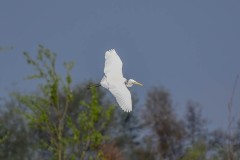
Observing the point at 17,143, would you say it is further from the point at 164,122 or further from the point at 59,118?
the point at 59,118

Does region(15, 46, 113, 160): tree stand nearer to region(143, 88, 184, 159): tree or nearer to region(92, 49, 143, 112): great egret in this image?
region(92, 49, 143, 112): great egret

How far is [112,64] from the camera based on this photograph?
447 inches

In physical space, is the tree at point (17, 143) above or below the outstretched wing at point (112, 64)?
above

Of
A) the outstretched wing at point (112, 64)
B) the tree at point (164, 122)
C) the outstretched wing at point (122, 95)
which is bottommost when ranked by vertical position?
the outstretched wing at point (122, 95)

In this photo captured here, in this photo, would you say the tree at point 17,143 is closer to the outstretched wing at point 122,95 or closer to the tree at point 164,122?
the tree at point 164,122

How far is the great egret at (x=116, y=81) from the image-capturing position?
9312 mm

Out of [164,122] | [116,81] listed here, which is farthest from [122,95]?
[164,122]

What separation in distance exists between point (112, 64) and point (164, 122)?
1540 cm

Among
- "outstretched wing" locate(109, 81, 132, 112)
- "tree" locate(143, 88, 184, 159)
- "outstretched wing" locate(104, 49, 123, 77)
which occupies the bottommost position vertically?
"outstretched wing" locate(109, 81, 132, 112)

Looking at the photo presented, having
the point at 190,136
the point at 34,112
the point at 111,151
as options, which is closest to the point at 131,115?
the point at 190,136

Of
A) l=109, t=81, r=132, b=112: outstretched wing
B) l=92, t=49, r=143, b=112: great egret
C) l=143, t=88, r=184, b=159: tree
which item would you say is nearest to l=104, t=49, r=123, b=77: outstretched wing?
l=92, t=49, r=143, b=112: great egret

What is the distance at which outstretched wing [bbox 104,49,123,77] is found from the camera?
10719mm

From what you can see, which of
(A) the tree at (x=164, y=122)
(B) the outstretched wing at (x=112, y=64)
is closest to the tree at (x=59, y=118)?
(B) the outstretched wing at (x=112, y=64)

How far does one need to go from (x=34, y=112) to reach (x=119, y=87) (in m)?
2.96
